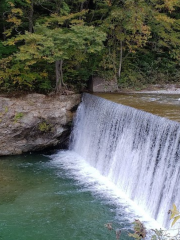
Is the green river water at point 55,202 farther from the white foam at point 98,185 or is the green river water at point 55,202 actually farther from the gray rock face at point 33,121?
the gray rock face at point 33,121

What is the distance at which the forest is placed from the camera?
1054 cm

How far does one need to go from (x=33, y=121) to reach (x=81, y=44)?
3.18 metres

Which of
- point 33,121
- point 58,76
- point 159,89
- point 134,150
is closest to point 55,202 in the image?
point 134,150

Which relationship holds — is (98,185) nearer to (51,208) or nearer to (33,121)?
(51,208)

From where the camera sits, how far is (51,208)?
7.43 metres

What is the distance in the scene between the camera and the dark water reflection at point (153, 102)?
8392 millimetres

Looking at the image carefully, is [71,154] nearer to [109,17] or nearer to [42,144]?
[42,144]

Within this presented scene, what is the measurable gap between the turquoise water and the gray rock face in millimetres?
1398

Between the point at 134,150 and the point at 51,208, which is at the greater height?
the point at 134,150

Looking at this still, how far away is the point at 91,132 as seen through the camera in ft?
35.7

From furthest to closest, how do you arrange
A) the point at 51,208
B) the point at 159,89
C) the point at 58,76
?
1. the point at 159,89
2. the point at 58,76
3. the point at 51,208

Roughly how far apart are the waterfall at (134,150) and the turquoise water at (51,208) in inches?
32.9

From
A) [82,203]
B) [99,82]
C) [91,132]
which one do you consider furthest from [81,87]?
[82,203]

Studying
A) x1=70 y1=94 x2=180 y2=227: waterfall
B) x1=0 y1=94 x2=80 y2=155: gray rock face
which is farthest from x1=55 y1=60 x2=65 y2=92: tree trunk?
x1=70 y1=94 x2=180 y2=227: waterfall
